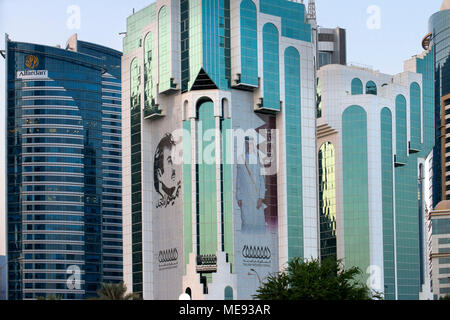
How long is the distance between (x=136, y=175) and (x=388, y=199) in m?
53.9

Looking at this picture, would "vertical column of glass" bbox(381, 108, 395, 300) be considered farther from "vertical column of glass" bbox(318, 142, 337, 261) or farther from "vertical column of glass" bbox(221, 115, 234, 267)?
"vertical column of glass" bbox(221, 115, 234, 267)

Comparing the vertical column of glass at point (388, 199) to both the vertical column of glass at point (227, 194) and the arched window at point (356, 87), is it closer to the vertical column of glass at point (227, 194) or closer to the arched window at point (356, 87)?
the arched window at point (356, 87)

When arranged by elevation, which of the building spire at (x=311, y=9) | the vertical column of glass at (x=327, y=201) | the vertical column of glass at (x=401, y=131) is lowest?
the vertical column of glass at (x=327, y=201)

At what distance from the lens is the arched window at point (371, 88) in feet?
631

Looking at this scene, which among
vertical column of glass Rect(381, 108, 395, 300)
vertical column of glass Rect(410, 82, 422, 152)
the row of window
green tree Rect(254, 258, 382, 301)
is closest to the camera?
green tree Rect(254, 258, 382, 301)

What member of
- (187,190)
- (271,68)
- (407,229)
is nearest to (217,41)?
(271,68)

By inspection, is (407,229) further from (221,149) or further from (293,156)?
(221,149)

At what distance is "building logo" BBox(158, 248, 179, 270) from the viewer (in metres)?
151

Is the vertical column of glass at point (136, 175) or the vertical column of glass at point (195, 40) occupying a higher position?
the vertical column of glass at point (195, 40)

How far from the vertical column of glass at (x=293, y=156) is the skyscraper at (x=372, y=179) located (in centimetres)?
2922

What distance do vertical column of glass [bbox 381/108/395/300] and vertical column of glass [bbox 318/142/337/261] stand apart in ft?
32.8

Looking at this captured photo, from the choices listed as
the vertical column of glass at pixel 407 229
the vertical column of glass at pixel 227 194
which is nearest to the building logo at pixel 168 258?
the vertical column of glass at pixel 227 194

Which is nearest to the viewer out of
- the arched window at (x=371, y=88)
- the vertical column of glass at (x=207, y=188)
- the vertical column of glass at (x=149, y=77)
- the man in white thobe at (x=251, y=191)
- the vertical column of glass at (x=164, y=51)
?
the vertical column of glass at (x=207, y=188)

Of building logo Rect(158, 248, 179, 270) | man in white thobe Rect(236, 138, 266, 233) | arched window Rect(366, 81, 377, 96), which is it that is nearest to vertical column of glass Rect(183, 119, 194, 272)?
building logo Rect(158, 248, 179, 270)
